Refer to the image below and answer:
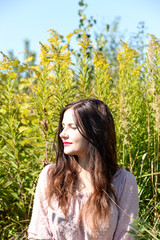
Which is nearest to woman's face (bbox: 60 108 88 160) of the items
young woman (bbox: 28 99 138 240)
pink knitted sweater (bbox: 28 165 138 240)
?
young woman (bbox: 28 99 138 240)

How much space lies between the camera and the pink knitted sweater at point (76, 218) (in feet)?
5.10

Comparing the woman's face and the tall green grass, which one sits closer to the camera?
the woman's face

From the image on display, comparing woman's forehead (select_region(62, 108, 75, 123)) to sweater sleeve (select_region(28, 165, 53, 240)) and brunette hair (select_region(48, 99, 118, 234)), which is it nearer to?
brunette hair (select_region(48, 99, 118, 234))

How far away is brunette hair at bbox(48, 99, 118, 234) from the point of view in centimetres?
156

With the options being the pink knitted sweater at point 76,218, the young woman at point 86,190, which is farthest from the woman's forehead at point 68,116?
the pink knitted sweater at point 76,218

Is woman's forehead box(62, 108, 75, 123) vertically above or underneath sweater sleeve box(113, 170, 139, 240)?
above

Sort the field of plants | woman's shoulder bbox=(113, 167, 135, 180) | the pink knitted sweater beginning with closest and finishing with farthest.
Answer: the pink knitted sweater → woman's shoulder bbox=(113, 167, 135, 180) → the field of plants

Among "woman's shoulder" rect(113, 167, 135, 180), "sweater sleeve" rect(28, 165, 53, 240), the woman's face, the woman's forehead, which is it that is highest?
the woman's forehead

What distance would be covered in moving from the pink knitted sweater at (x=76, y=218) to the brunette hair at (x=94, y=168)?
39 mm

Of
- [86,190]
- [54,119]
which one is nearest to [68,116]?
[86,190]

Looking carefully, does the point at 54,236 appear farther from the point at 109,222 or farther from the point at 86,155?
the point at 86,155

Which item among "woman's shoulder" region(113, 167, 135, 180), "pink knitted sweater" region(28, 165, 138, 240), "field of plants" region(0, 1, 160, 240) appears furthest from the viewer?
"field of plants" region(0, 1, 160, 240)

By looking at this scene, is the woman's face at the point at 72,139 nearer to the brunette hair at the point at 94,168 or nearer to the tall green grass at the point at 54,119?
the brunette hair at the point at 94,168

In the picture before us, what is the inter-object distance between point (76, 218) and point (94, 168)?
292 mm
